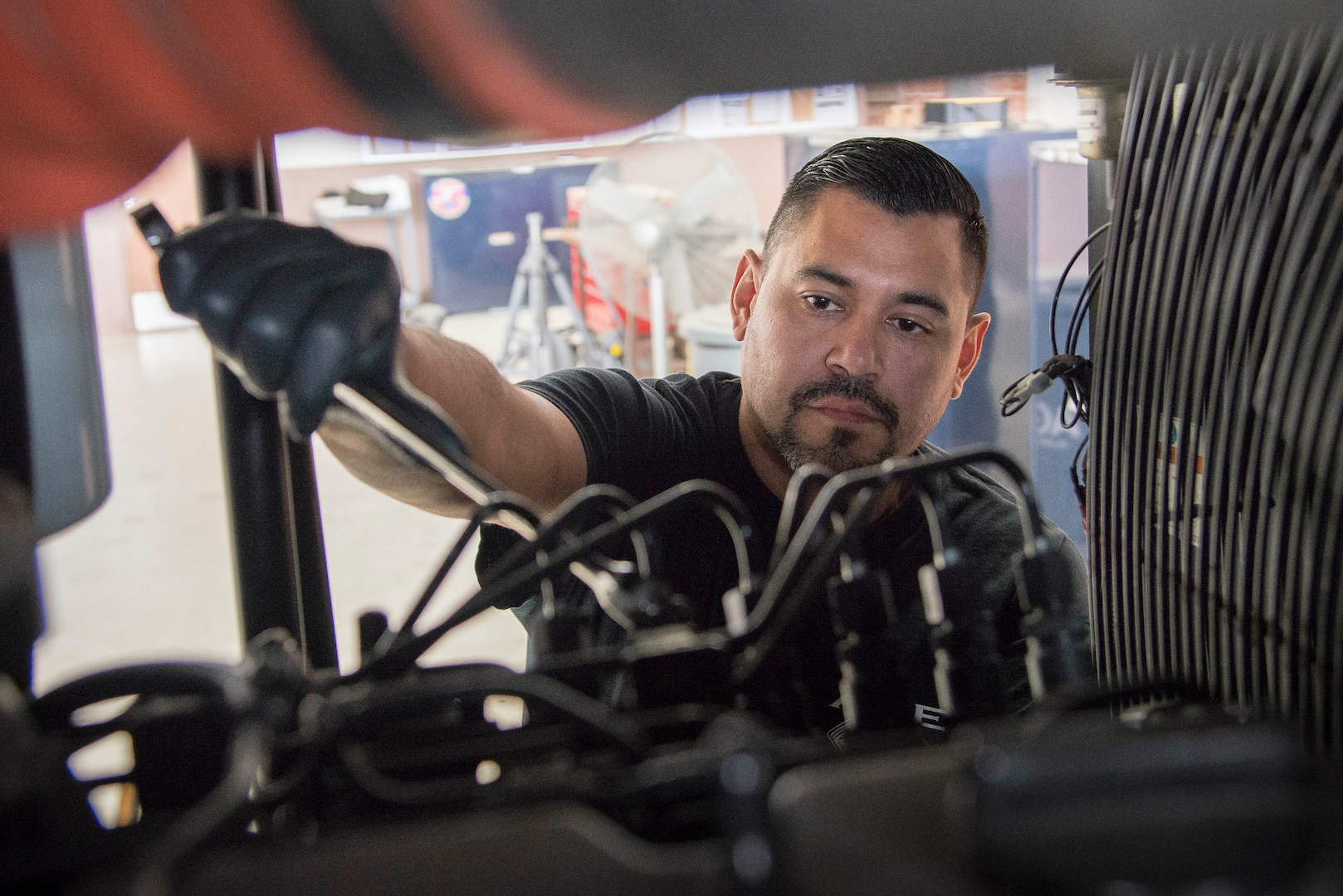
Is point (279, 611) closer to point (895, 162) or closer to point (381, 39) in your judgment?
point (381, 39)

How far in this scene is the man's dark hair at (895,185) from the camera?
131 centimetres

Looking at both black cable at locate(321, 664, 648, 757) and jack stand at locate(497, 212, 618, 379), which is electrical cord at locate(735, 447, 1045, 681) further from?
jack stand at locate(497, 212, 618, 379)

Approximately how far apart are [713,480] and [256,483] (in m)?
0.82

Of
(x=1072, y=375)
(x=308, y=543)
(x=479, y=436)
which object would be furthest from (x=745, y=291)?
(x=308, y=543)

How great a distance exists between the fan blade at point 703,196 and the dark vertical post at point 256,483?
2299 mm

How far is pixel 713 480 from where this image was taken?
140 centimetres

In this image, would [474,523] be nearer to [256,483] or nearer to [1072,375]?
[256,483]

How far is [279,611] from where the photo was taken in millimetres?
618

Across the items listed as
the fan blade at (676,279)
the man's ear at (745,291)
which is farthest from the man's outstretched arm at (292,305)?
the fan blade at (676,279)

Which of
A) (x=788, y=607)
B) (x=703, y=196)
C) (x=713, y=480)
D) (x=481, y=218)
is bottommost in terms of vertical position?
(x=713, y=480)

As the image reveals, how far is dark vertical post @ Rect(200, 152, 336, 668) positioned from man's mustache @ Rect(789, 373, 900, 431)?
72 cm

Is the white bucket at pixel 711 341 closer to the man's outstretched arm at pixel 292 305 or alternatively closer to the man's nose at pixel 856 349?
the man's nose at pixel 856 349

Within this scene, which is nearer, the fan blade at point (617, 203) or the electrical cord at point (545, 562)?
the electrical cord at point (545, 562)

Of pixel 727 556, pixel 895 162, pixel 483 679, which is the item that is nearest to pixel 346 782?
pixel 483 679
